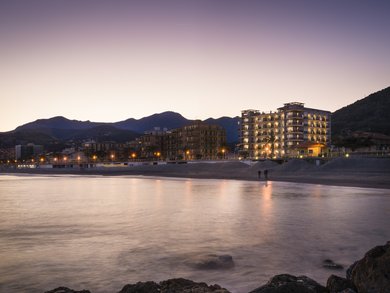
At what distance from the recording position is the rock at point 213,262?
12469mm

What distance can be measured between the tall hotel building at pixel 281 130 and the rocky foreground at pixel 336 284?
142m

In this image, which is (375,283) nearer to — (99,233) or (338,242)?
(338,242)

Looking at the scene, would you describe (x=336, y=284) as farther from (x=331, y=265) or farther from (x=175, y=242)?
(x=175, y=242)

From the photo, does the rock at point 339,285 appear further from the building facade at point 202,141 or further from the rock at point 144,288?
the building facade at point 202,141

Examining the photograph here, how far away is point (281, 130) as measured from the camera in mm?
156500

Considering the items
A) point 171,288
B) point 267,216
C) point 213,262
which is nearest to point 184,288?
point 171,288

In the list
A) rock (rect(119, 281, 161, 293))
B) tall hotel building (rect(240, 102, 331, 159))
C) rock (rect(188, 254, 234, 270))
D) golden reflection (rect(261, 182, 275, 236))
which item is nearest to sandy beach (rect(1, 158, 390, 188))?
golden reflection (rect(261, 182, 275, 236))

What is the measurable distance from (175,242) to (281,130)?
145 meters

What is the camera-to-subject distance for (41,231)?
19953 mm

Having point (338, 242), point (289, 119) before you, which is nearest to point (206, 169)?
point (289, 119)

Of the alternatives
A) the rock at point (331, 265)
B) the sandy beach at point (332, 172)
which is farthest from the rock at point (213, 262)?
the sandy beach at point (332, 172)

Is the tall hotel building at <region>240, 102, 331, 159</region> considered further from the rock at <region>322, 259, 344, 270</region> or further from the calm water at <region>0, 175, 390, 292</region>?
the rock at <region>322, 259, 344, 270</region>

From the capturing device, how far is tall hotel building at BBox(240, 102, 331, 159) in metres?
153

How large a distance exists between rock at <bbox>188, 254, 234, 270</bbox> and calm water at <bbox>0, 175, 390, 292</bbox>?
0.25 meters
